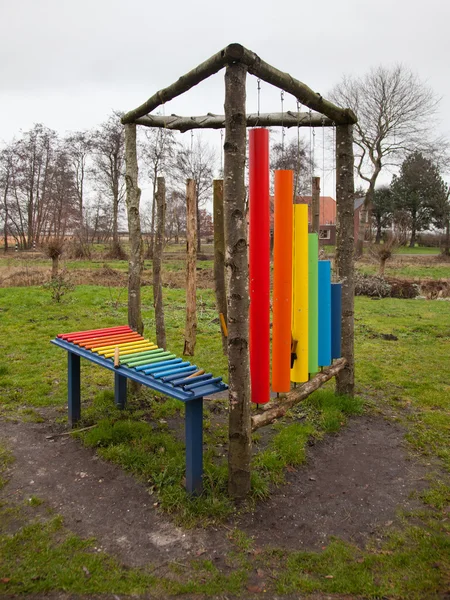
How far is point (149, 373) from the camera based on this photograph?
3688 millimetres

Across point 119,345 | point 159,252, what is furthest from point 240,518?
point 159,252

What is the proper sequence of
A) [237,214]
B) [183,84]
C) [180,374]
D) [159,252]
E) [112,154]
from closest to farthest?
[237,214], [180,374], [183,84], [159,252], [112,154]

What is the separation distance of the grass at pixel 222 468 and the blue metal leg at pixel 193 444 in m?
0.11

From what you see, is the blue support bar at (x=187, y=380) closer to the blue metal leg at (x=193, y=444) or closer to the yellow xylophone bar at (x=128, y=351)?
the blue metal leg at (x=193, y=444)

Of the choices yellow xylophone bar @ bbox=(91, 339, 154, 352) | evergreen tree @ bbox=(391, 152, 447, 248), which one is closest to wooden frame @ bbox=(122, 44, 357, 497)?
yellow xylophone bar @ bbox=(91, 339, 154, 352)

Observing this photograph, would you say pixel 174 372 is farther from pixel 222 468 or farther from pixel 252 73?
→ pixel 252 73

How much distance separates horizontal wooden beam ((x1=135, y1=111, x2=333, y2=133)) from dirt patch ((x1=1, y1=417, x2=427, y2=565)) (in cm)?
310

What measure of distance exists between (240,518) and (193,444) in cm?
57

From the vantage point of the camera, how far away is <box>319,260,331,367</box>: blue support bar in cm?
450

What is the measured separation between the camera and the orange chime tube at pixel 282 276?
12.3 ft

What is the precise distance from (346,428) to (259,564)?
231 centimetres

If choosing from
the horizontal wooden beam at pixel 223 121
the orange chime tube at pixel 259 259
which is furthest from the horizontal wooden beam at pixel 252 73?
the orange chime tube at pixel 259 259

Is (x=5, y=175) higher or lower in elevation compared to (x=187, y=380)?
higher

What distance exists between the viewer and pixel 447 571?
9.04ft
